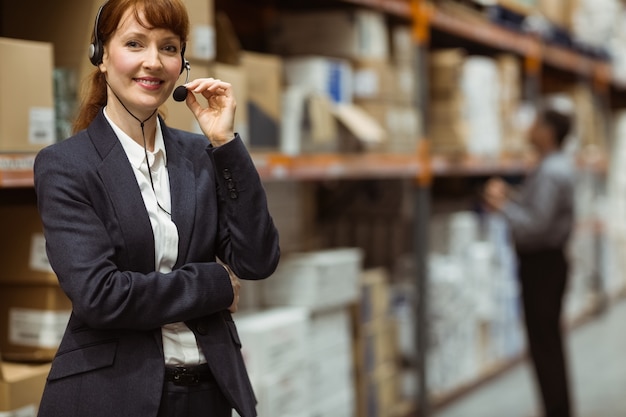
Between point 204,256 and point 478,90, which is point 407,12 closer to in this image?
point 478,90

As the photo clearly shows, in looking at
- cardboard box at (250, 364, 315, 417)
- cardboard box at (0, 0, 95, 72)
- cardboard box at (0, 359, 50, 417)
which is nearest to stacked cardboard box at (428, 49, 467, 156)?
cardboard box at (250, 364, 315, 417)

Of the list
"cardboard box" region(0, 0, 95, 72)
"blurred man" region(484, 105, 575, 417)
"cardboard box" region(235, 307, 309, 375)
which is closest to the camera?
"cardboard box" region(0, 0, 95, 72)

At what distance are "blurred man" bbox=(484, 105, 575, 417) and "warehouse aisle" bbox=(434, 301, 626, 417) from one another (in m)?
0.47

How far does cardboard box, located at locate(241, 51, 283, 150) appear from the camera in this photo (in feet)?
10.4

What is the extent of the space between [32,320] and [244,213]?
1.06 m

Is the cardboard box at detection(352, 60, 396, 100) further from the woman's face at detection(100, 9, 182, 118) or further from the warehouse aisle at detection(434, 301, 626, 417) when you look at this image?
the woman's face at detection(100, 9, 182, 118)

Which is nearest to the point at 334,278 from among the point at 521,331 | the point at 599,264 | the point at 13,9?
the point at 13,9

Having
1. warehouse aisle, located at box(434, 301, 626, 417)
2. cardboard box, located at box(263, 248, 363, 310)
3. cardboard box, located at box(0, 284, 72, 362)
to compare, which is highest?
cardboard box, located at box(0, 284, 72, 362)

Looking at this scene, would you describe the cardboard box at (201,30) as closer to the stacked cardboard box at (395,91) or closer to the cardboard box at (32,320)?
the cardboard box at (32,320)

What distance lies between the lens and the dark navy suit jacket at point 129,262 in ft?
4.57

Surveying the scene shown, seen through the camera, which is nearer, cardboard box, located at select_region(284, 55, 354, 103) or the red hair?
the red hair

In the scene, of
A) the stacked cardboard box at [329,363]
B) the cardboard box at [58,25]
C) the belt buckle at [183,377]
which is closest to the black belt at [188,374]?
the belt buckle at [183,377]

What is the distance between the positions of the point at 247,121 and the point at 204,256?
1.66 m

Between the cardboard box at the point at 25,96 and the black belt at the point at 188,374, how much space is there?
0.95 meters
